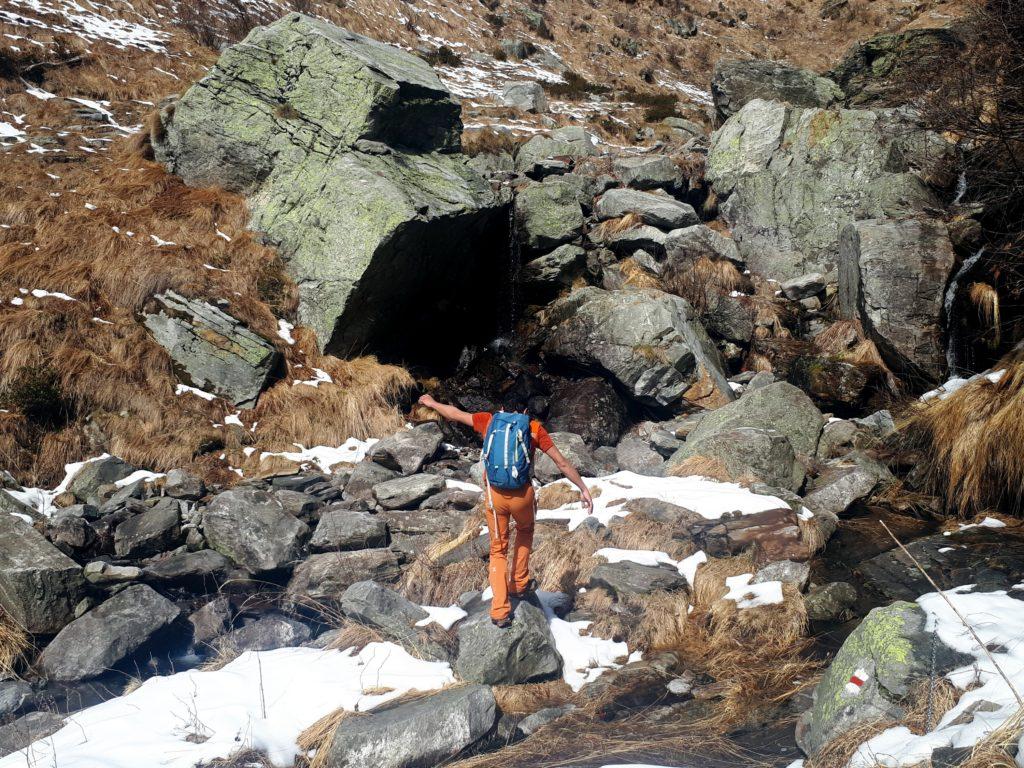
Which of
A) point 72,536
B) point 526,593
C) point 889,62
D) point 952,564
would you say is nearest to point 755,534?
point 952,564

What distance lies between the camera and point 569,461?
9.16 metres

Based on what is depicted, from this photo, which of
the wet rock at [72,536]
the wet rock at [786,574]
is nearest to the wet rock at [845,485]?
the wet rock at [786,574]

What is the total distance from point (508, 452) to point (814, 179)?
12.4 meters

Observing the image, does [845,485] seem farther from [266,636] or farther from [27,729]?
[27,729]

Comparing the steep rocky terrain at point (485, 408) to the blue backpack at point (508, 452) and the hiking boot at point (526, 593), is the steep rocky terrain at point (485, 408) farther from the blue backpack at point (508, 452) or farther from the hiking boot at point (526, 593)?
the blue backpack at point (508, 452)

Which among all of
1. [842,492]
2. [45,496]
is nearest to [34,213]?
[45,496]

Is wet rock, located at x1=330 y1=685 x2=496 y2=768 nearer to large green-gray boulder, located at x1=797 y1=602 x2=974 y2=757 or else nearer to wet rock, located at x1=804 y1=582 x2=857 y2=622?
large green-gray boulder, located at x1=797 y1=602 x2=974 y2=757

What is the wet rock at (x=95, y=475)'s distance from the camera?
7.98 meters

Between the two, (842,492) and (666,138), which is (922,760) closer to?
(842,492)

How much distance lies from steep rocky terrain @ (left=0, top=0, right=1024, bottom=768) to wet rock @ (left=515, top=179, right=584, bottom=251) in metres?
0.07

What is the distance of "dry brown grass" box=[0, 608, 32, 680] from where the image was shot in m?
5.49

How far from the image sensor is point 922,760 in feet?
10.1

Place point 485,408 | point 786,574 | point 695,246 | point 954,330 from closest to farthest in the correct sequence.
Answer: point 786,574
point 954,330
point 485,408
point 695,246

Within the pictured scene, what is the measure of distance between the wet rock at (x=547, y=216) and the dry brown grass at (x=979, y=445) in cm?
792
